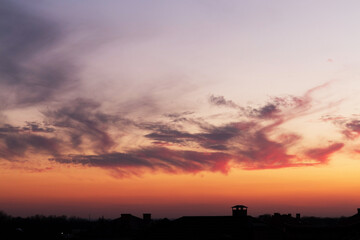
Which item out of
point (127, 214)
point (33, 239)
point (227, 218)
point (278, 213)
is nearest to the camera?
point (227, 218)

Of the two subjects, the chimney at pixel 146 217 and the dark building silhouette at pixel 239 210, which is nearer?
the dark building silhouette at pixel 239 210

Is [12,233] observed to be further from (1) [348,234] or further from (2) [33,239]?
(1) [348,234]

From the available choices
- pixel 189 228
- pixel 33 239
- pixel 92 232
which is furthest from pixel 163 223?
pixel 33 239

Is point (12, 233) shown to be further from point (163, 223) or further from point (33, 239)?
point (163, 223)

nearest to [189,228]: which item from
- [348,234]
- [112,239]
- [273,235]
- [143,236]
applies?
[143,236]

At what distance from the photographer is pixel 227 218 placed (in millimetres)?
55094

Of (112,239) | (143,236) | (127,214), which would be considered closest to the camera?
(143,236)

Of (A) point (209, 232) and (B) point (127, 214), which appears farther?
(B) point (127, 214)

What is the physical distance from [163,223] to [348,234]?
2221cm

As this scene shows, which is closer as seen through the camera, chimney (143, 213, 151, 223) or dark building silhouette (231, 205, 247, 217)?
dark building silhouette (231, 205, 247, 217)

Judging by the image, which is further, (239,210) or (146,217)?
(146,217)

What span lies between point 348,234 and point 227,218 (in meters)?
15.6

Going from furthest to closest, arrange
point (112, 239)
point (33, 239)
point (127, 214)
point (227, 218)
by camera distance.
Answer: point (33, 239), point (127, 214), point (112, 239), point (227, 218)

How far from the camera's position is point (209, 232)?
51.9 meters
